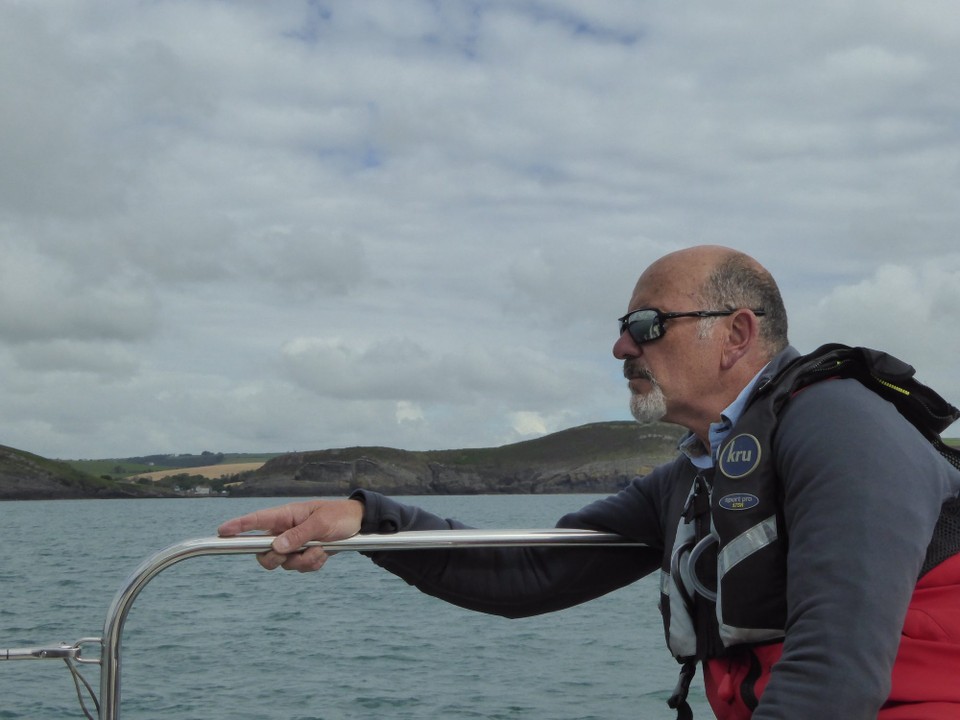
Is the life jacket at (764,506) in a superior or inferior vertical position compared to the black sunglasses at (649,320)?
inferior

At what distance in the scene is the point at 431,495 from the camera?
184 meters

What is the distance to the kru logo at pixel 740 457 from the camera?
238 cm

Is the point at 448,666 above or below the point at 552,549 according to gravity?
below

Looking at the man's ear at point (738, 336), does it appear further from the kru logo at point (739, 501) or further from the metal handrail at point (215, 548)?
the metal handrail at point (215, 548)

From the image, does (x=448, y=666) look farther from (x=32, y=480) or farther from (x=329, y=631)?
(x=32, y=480)

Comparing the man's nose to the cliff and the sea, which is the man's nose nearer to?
the sea

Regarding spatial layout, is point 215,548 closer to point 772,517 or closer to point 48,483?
point 772,517

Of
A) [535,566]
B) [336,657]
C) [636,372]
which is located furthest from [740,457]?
[336,657]

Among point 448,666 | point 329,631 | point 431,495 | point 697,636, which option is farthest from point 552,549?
point 431,495

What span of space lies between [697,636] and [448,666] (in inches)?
556

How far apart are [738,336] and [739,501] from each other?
1.86 feet

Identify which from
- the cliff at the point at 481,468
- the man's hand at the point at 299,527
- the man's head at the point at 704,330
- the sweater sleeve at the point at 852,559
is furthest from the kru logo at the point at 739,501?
the cliff at the point at 481,468

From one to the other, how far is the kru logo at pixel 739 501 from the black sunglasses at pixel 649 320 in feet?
1.92

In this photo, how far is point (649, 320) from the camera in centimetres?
286
